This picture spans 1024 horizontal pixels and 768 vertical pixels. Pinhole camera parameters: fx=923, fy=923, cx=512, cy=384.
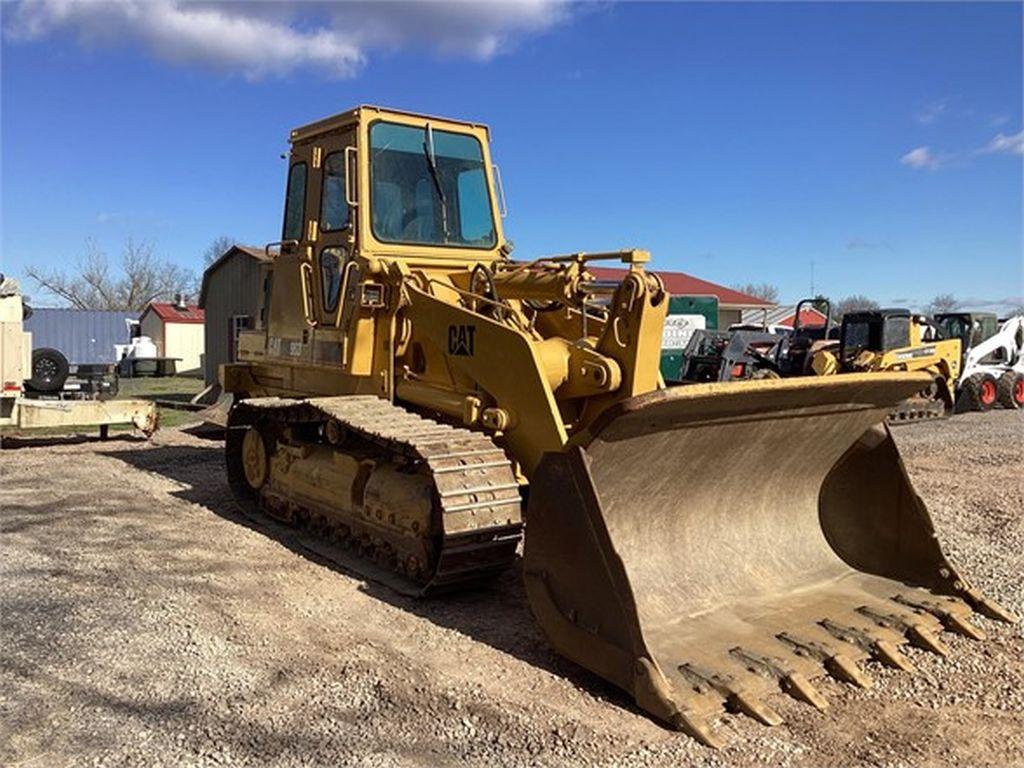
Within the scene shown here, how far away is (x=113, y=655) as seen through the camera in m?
4.50

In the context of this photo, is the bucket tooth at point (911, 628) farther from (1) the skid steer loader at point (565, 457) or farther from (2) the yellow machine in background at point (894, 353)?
(2) the yellow machine in background at point (894, 353)

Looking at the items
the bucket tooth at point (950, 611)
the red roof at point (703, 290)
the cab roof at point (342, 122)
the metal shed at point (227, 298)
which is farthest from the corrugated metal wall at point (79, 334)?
the bucket tooth at point (950, 611)

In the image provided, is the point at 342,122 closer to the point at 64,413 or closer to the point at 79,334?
the point at 64,413

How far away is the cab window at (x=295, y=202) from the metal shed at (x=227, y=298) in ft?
48.0

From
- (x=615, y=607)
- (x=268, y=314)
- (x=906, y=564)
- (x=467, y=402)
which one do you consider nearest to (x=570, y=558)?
(x=615, y=607)

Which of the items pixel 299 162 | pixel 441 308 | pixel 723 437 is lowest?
pixel 723 437

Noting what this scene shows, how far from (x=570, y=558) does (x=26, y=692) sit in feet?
8.17

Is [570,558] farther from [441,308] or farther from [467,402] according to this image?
[441,308]

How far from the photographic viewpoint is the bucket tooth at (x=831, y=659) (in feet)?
13.8

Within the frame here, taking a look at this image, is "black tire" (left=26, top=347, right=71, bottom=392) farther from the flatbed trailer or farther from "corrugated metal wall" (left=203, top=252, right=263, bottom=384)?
the flatbed trailer

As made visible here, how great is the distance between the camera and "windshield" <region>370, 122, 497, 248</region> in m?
6.99

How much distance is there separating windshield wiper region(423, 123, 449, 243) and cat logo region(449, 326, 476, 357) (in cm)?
148

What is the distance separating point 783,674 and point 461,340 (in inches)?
112

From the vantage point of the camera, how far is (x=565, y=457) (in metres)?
4.33
